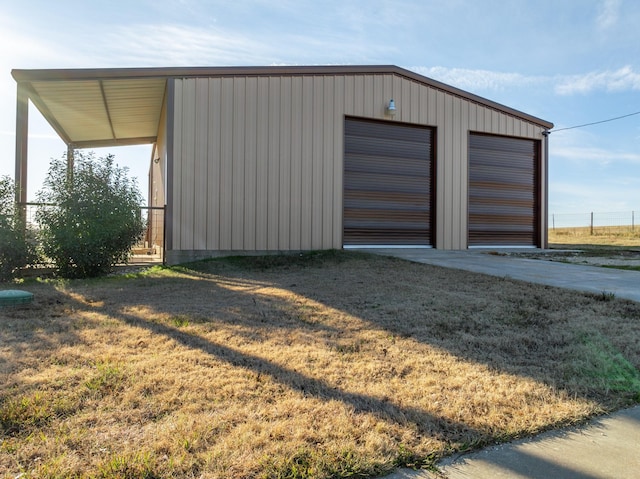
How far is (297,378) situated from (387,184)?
341 inches

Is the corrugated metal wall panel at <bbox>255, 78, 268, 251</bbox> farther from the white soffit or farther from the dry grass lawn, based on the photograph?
the dry grass lawn

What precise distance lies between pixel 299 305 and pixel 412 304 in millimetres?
1252

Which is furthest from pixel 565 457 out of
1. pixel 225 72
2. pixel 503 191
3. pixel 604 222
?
pixel 604 222

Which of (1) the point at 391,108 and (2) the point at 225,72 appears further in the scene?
(1) the point at 391,108

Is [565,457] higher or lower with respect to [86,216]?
lower

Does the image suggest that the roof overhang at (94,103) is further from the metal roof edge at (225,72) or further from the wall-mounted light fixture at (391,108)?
the wall-mounted light fixture at (391,108)

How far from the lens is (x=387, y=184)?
10.8 m

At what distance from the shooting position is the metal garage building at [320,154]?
8.98 m

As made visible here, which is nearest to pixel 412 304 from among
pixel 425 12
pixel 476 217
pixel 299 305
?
pixel 299 305

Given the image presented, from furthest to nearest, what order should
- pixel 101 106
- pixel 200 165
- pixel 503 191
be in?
pixel 503 191 → pixel 101 106 → pixel 200 165

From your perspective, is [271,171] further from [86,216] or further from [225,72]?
[86,216]

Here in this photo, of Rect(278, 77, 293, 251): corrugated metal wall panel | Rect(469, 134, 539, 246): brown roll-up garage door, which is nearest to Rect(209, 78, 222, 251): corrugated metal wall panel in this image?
Rect(278, 77, 293, 251): corrugated metal wall panel

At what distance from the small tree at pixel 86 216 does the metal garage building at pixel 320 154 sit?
1.28 m

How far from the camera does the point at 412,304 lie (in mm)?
4707
